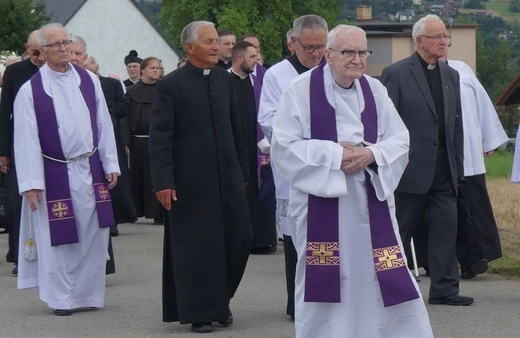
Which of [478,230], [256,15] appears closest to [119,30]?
[256,15]

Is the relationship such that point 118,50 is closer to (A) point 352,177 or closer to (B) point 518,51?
(B) point 518,51

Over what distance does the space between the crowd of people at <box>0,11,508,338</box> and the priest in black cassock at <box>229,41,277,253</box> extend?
6.92 feet

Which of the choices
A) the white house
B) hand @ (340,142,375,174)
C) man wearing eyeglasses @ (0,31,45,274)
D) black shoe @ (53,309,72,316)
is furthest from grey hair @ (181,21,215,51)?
the white house

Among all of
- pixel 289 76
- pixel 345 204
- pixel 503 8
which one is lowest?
pixel 503 8

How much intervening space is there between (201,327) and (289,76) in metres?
1.80

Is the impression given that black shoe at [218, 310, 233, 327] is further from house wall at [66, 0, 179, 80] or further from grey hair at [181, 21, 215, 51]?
house wall at [66, 0, 179, 80]

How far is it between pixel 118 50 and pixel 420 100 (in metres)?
66.4

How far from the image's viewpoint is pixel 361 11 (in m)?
97.3

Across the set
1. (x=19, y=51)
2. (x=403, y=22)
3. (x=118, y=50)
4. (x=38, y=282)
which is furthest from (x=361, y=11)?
(x=38, y=282)

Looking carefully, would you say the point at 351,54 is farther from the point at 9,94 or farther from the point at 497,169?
A: the point at 497,169

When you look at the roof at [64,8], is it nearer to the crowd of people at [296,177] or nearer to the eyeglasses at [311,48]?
the crowd of people at [296,177]

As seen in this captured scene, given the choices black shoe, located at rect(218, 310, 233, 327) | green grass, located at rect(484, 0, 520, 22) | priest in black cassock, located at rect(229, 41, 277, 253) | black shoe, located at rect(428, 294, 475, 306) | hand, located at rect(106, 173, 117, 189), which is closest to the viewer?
black shoe, located at rect(218, 310, 233, 327)

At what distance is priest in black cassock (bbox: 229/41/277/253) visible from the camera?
12461mm

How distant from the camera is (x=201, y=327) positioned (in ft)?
28.8
